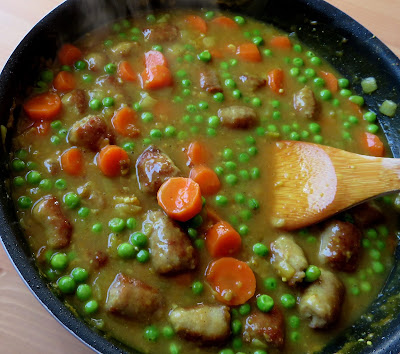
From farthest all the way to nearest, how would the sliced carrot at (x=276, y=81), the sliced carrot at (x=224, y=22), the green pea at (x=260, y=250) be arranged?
the sliced carrot at (x=224, y=22) → the sliced carrot at (x=276, y=81) → the green pea at (x=260, y=250)

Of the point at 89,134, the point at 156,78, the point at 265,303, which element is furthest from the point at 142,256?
the point at 156,78

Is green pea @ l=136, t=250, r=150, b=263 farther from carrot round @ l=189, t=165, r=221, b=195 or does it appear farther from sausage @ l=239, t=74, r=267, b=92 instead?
sausage @ l=239, t=74, r=267, b=92

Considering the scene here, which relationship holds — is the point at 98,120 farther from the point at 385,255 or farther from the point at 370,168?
the point at 385,255

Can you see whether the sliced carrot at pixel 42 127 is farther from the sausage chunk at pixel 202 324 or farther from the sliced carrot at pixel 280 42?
the sliced carrot at pixel 280 42

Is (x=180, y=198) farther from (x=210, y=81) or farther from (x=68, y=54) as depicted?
(x=68, y=54)

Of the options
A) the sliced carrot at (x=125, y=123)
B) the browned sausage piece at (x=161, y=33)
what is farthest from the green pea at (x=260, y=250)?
the browned sausage piece at (x=161, y=33)

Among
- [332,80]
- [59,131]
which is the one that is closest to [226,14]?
[332,80]
